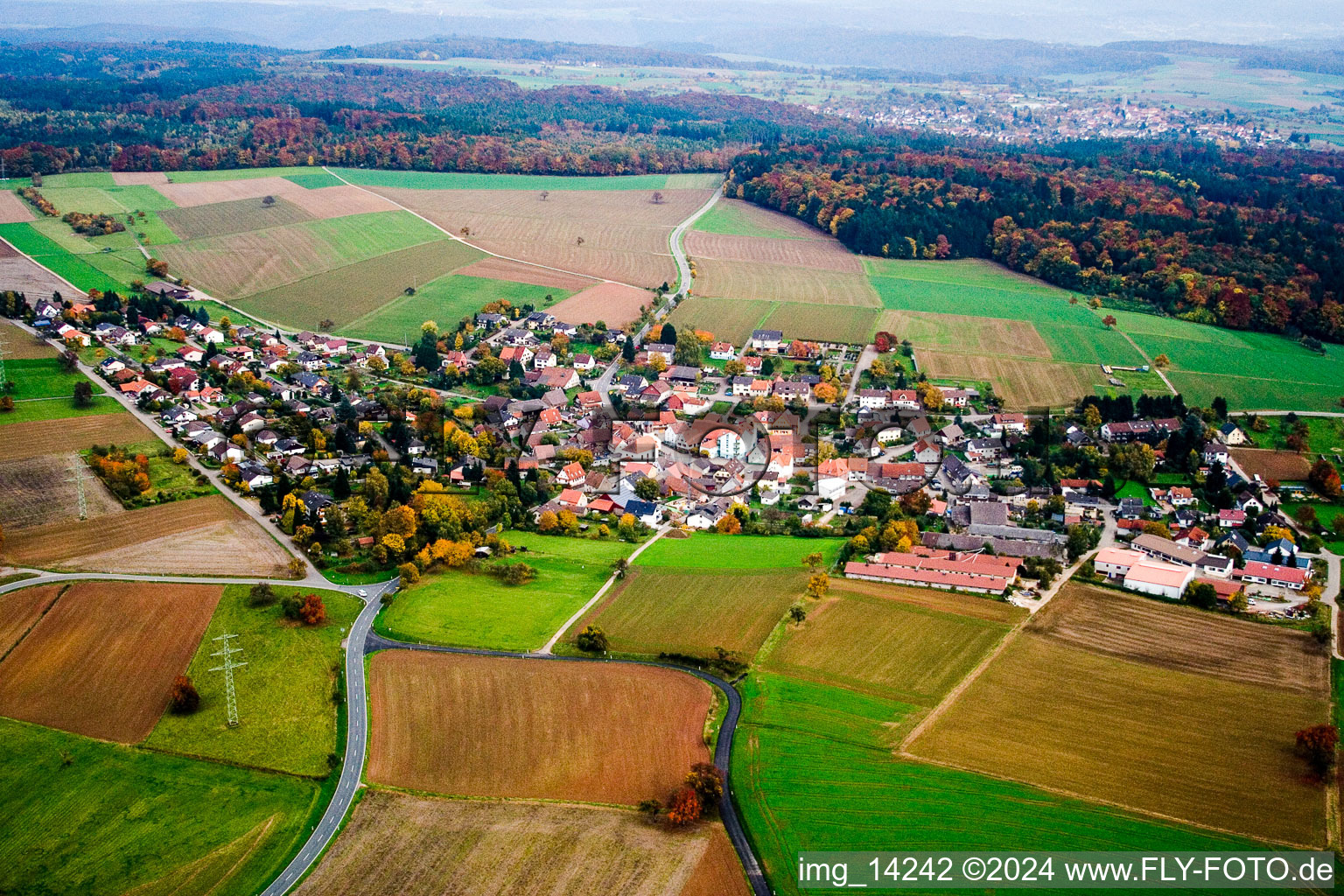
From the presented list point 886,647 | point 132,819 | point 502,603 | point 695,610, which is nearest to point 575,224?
point 502,603

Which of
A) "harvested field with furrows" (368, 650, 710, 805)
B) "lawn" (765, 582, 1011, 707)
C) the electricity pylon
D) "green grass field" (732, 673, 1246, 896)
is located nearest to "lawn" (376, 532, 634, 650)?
"harvested field with furrows" (368, 650, 710, 805)

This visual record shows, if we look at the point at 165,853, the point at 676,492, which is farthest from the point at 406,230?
the point at 165,853

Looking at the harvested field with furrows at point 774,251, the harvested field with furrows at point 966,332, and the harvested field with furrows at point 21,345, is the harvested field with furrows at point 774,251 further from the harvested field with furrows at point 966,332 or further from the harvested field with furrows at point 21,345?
the harvested field with furrows at point 21,345

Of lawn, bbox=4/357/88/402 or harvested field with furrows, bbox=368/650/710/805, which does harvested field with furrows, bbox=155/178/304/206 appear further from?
harvested field with furrows, bbox=368/650/710/805

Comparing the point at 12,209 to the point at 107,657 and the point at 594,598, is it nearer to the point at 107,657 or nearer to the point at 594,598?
the point at 107,657

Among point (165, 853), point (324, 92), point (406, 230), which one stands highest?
point (324, 92)

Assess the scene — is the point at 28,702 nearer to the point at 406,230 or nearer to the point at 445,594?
the point at 445,594

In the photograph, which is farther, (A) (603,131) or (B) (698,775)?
(A) (603,131)
